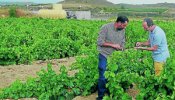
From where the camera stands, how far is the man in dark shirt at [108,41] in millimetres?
9586

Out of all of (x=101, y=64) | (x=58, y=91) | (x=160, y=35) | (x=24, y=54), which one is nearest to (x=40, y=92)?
(x=58, y=91)

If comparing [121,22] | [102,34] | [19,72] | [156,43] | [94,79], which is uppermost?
[121,22]

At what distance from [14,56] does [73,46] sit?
10.6ft

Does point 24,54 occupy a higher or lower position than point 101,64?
lower

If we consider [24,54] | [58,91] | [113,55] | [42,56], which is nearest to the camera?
[113,55]

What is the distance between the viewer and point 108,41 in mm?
9719

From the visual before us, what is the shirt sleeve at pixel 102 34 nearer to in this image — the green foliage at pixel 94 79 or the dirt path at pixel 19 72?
the green foliage at pixel 94 79

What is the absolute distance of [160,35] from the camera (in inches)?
377

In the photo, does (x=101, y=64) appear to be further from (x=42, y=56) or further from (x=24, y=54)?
(x=42, y=56)

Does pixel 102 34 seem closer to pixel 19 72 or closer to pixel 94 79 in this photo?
pixel 94 79

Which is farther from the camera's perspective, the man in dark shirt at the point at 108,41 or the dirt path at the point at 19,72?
the dirt path at the point at 19,72

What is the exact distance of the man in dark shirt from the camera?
377 inches

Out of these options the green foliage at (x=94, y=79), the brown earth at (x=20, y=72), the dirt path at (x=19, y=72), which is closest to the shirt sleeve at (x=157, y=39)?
the green foliage at (x=94, y=79)

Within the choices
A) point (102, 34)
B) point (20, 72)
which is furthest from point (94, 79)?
point (20, 72)
